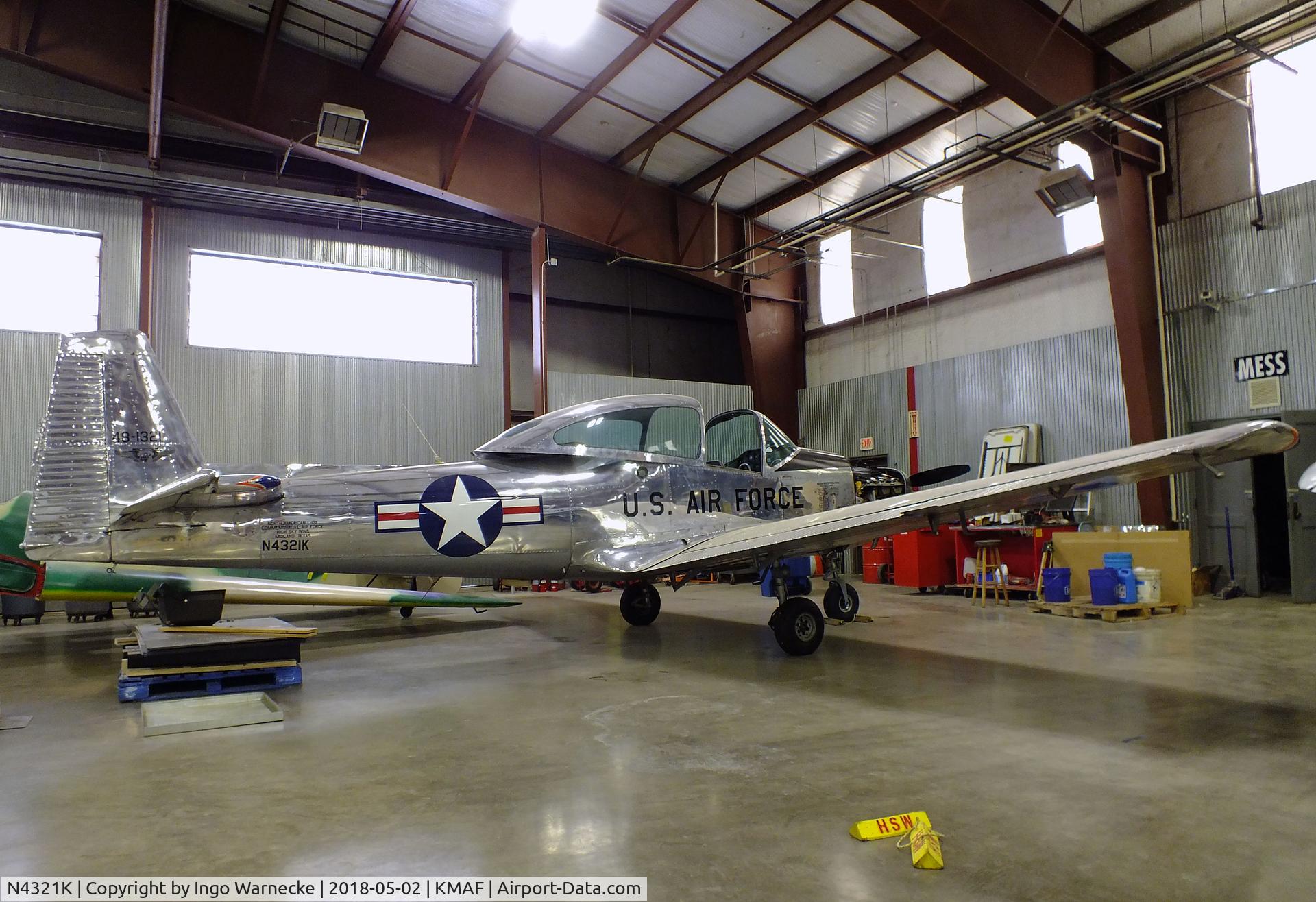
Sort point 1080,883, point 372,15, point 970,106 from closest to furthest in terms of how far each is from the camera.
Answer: point 1080,883 → point 372,15 → point 970,106

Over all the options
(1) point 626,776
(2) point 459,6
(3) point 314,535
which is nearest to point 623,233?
(2) point 459,6

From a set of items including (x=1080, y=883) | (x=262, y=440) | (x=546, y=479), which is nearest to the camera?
(x=1080, y=883)

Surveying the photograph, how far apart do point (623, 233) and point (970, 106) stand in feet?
22.5

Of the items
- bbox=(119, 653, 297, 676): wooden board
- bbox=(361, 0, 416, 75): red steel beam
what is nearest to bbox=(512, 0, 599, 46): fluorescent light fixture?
bbox=(361, 0, 416, 75): red steel beam

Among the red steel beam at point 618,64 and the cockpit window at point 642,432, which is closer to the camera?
the cockpit window at point 642,432

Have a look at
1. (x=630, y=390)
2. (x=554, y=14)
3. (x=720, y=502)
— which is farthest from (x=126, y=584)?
(x=630, y=390)

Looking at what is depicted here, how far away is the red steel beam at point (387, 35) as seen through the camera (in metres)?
10.8

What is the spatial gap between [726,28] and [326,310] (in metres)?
9.07

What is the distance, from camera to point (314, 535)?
5.98m

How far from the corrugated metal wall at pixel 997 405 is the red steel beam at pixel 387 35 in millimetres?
11230

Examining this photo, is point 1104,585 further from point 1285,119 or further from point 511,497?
point 1285,119

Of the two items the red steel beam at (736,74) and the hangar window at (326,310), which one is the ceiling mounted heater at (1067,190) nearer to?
the red steel beam at (736,74)

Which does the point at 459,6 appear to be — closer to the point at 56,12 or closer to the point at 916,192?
the point at 56,12

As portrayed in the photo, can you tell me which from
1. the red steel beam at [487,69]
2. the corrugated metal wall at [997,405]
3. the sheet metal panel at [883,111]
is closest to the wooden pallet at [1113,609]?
the corrugated metal wall at [997,405]
